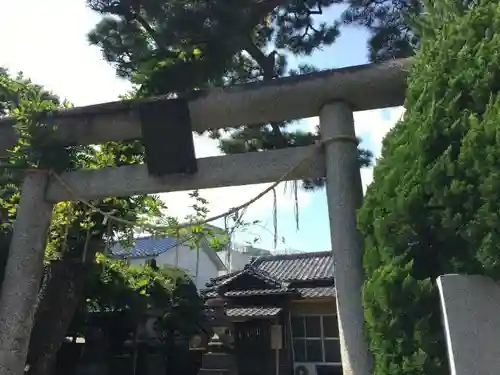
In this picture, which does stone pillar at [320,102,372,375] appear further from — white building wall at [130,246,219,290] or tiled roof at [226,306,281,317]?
white building wall at [130,246,219,290]

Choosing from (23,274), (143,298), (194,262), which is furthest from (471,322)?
(194,262)

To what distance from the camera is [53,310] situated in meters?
6.51

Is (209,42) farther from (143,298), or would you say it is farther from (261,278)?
(261,278)

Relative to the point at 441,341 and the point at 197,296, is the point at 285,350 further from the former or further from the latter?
the point at 441,341

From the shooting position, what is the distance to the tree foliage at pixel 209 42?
534 cm

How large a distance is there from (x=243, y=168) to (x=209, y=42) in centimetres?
168

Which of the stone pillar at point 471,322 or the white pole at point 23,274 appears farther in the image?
the white pole at point 23,274

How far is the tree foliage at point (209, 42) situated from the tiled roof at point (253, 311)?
6060 mm

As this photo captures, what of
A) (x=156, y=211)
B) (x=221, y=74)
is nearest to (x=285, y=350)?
(x=156, y=211)

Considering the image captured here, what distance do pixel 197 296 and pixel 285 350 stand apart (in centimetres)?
276

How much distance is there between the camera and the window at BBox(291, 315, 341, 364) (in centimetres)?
1315

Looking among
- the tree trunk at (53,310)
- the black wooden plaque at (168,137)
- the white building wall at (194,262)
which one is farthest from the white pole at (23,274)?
the white building wall at (194,262)

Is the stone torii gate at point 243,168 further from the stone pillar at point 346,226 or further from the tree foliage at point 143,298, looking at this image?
the tree foliage at point 143,298

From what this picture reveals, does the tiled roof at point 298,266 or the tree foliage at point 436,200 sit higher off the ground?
the tiled roof at point 298,266
